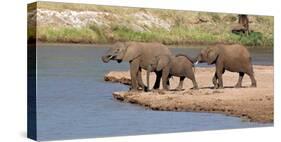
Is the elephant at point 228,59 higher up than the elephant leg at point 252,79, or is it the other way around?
the elephant at point 228,59

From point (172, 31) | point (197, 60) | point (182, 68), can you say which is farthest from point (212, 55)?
point (172, 31)

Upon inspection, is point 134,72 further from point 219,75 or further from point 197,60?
point 219,75

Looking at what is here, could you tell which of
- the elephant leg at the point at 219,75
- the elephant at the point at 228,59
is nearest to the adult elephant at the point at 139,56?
the elephant at the point at 228,59

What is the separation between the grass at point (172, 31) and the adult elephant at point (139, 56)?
0.24 feet

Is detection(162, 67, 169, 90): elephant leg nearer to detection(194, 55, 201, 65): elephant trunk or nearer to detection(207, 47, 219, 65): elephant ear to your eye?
detection(194, 55, 201, 65): elephant trunk

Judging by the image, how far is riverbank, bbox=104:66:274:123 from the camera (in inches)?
280

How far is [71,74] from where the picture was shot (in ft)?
21.8

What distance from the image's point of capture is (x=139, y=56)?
23.2 feet

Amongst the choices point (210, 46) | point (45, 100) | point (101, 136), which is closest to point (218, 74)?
point (210, 46)

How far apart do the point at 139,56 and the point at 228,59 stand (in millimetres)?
1211

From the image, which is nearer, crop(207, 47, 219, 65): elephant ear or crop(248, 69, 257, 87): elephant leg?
crop(207, 47, 219, 65): elephant ear

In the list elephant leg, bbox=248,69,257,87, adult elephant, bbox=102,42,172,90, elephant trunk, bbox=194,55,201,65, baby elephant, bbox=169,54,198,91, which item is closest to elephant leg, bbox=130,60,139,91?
adult elephant, bbox=102,42,172,90

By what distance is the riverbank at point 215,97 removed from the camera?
23.3 ft

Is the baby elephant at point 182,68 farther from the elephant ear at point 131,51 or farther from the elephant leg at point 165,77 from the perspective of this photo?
the elephant ear at point 131,51
